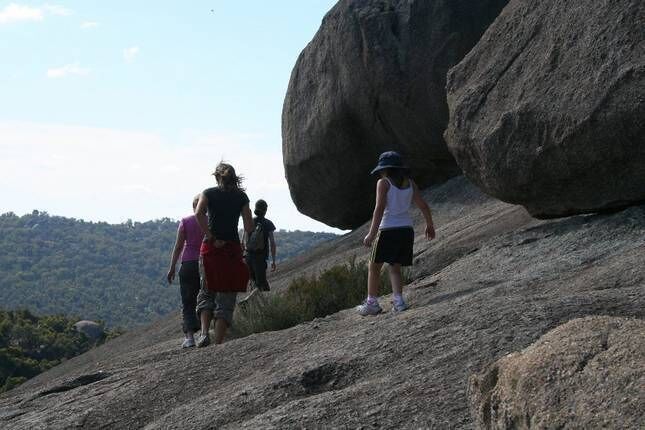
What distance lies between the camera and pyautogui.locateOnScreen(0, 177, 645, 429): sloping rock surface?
22.4 ft

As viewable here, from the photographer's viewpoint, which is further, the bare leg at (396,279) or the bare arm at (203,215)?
→ the bare arm at (203,215)

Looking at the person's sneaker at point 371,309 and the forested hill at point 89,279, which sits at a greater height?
the forested hill at point 89,279

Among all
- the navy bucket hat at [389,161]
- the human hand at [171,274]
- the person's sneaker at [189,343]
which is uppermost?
the navy bucket hat at [389,161]

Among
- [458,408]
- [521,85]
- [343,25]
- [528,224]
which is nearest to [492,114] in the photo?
[521,85]

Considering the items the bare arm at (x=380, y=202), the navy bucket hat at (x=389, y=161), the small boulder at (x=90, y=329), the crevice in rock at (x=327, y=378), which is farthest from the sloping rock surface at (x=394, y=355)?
the small boulder at (x=90, y=329)

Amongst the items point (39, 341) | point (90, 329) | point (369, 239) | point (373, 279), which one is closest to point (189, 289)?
point (373, 279)

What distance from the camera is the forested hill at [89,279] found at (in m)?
131

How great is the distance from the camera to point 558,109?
10680mm

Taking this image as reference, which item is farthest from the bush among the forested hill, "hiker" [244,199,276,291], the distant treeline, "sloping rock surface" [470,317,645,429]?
the forested hill

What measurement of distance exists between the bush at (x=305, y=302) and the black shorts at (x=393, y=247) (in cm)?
211

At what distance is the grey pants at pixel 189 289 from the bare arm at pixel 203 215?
798 mm

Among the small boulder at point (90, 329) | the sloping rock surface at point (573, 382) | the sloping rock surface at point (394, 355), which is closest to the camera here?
the sloping rock surface at point (573, 382)

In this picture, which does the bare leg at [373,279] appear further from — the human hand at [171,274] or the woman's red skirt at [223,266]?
the human hand at [171,274]

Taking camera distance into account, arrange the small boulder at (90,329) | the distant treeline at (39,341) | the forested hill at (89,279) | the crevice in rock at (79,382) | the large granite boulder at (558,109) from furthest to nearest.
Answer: the forested hill at (89,279) < the small boulder at (90,329) < the distant treeline at (39,341) < the crevice in rock at (79,382) < the large granite boulder at (558,109)
